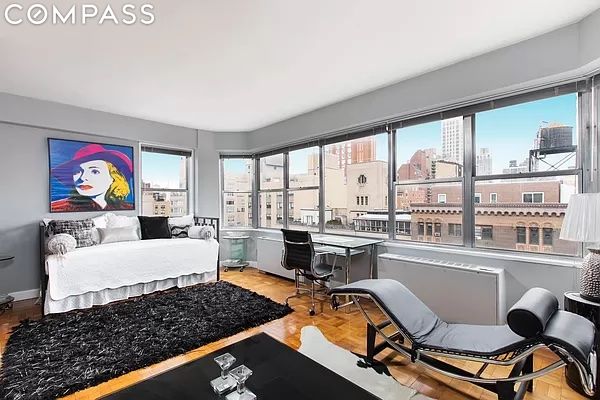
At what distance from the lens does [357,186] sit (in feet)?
13.6

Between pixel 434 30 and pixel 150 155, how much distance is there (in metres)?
4.60

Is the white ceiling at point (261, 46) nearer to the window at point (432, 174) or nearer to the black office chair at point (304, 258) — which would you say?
the window at point (432, 174)

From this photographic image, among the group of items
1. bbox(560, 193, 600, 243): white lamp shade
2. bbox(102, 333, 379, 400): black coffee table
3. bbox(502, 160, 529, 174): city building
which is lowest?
bbox(102, 333, 379, 400): black coffee table

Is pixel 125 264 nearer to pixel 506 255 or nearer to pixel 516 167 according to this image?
pixel 506 255

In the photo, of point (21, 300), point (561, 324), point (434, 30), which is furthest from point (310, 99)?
point (21, 300)

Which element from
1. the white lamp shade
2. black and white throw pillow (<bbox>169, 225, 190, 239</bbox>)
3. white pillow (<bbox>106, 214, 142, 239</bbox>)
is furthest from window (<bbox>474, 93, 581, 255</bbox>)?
white pillow (<bbox>106, 214, 142, 239</bbox>)

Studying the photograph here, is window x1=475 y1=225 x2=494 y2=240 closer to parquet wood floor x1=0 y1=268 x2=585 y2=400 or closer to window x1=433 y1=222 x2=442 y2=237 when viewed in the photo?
window x1=433 y1=222 x2=442 y2=237

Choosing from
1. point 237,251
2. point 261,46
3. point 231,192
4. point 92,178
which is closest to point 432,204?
point 261,46

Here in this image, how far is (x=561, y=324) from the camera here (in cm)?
154

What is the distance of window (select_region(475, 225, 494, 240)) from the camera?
2912 mm

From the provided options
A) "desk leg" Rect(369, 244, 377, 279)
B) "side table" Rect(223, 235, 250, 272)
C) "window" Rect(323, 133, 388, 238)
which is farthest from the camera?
"side table" Rect(223, 235, 250, 272)

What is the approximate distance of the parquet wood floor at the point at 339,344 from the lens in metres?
1.90

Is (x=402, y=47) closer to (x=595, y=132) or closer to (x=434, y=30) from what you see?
(x=434, y=30)

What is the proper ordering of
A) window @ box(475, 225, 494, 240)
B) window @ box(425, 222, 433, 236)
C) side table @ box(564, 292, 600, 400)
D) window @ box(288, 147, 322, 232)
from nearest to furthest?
side table @ box(564, 292, 600, 400)
window @ box(475, 225, 494, 240)
window @ box(425, 222, 433, 236)
window @ box(288, 147, 322, 232)
